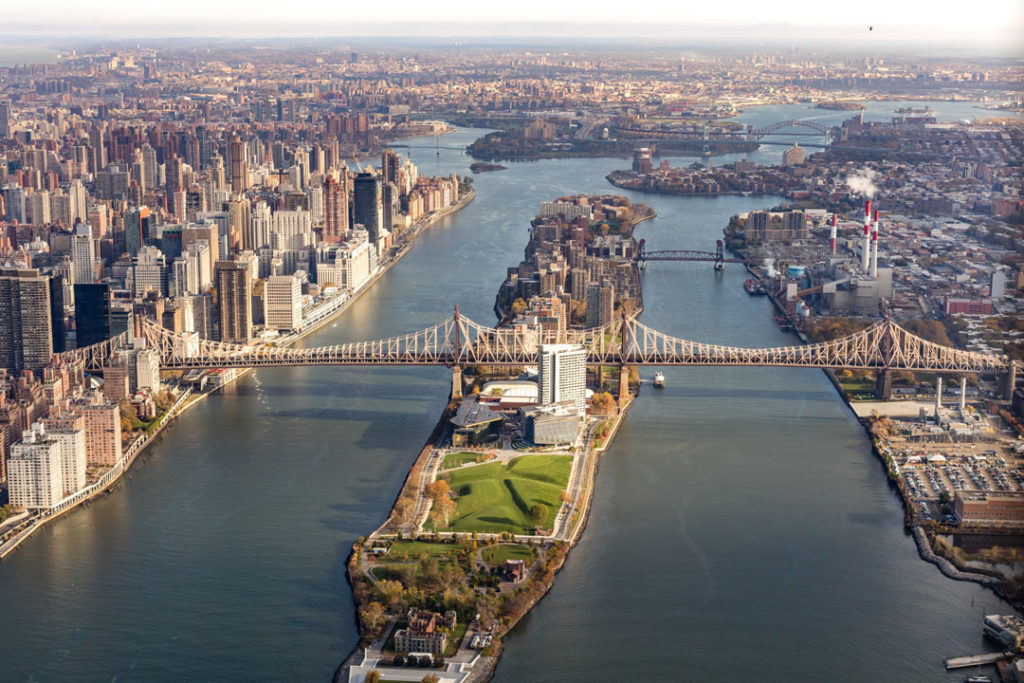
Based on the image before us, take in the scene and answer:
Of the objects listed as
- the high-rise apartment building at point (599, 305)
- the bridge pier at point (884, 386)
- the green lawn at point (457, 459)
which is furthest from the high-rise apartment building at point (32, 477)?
the bridge pier at point (884, 386)

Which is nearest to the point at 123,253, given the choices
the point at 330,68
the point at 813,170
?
the point at 813,170

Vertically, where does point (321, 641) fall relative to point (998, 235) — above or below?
below

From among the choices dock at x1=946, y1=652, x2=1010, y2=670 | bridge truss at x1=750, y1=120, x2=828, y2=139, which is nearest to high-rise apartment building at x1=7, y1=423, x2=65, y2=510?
dock at x1=946, y1=652, x2=1010, y2=670

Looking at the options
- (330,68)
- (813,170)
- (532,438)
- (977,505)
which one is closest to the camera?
(977,505)

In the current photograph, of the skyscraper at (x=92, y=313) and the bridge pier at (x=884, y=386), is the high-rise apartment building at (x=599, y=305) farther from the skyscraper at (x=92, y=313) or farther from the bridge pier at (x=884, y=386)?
the skyscraper at (x=92, y=313)

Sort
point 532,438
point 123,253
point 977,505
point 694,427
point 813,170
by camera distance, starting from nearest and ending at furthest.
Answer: point 977,505, point 532,438, point 694,427, point 123,253, point 813,170

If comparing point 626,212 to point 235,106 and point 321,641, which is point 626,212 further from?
point 235,106
